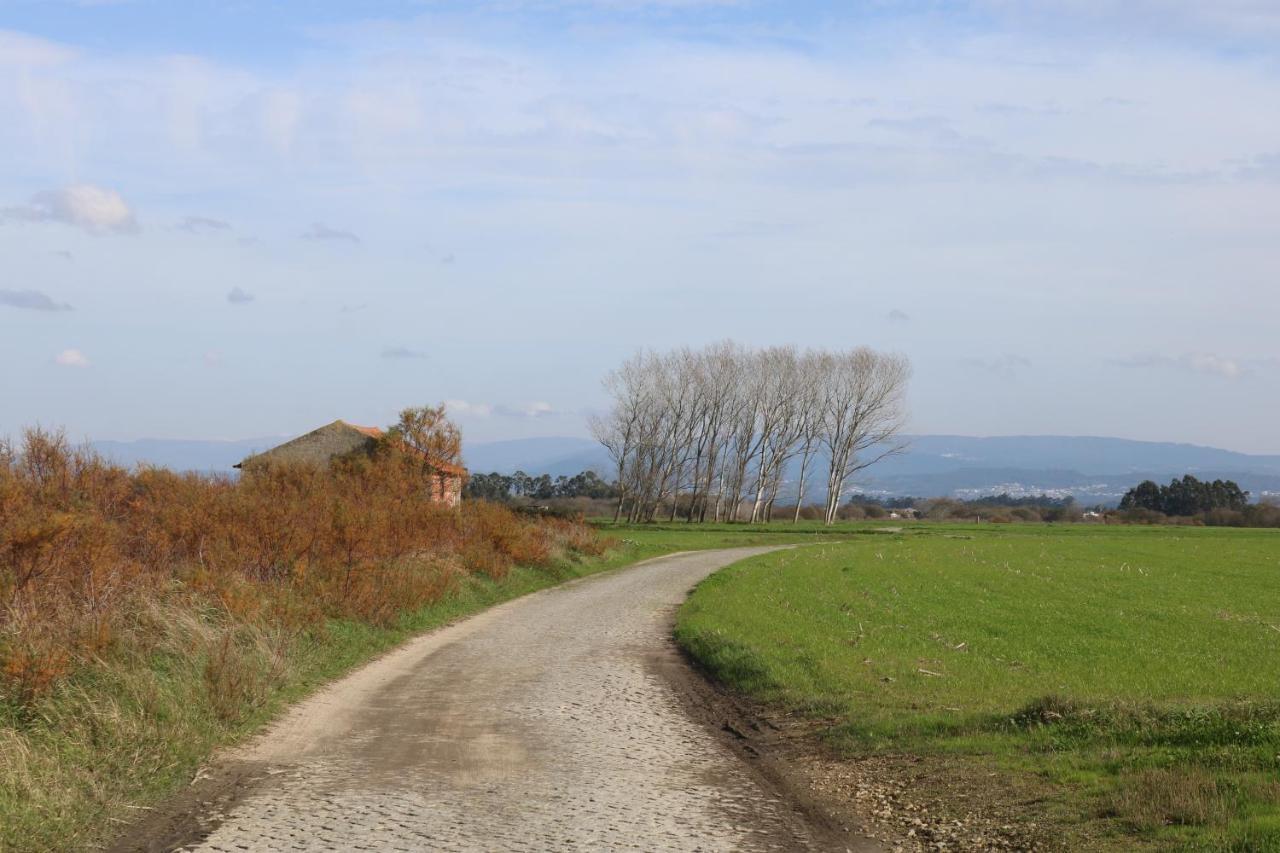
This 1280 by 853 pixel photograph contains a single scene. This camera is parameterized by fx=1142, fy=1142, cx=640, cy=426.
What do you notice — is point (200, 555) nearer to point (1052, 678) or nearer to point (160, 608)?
point (160, 608)

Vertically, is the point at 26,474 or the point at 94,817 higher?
the point at 26,474

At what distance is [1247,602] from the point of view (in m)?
29.4

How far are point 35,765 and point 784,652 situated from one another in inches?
427

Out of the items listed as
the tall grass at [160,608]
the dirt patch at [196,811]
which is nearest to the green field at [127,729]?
the tall grass at [160,608]

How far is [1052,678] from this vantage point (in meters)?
15.1

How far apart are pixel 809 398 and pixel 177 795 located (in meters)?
94.7

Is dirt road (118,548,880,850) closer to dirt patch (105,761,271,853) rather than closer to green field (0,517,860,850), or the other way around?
dirt patch (105,761,271,853)

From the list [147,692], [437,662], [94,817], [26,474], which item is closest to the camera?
[94,817]

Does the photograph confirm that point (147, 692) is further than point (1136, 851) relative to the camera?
Yes

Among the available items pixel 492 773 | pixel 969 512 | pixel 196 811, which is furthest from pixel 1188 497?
pixel 196 811

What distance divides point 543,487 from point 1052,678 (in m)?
122

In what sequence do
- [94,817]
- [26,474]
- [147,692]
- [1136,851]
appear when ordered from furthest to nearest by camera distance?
[26,474] < [147,692] < [94,817] < [1136,851]

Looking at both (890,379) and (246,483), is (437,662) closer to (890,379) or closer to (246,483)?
(246,483)

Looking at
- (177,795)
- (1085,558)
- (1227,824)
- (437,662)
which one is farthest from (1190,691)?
(1085,558)
